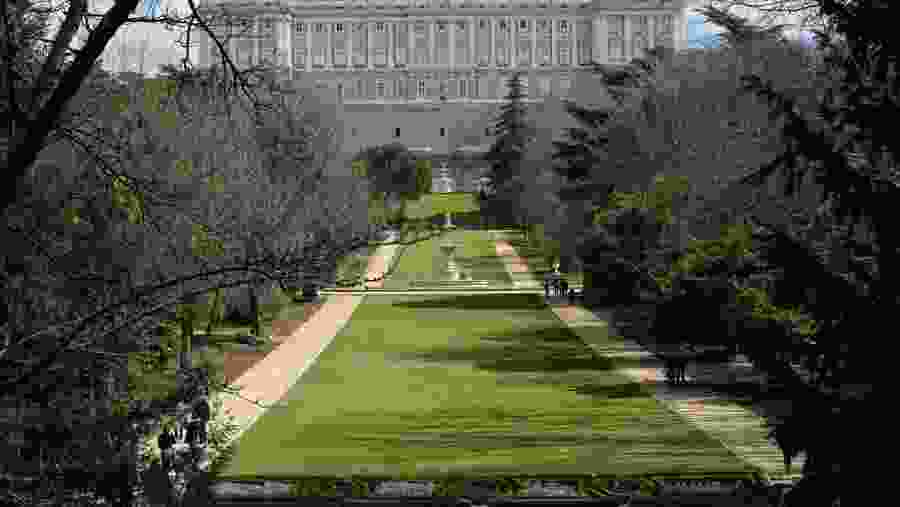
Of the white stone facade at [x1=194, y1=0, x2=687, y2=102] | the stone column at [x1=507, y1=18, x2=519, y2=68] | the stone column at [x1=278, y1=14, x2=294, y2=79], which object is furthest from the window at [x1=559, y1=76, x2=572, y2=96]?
the stone column at [x1=278, y1=14, x2=294, y2=79]

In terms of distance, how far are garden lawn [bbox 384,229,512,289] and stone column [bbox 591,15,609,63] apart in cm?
5984

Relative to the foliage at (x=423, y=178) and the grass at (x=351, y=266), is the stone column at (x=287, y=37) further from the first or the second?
the grass at (x=351, y=266)

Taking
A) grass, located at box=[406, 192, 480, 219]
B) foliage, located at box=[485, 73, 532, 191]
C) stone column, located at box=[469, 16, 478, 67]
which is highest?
stone column, located at box=[469, 16, 478, 67]

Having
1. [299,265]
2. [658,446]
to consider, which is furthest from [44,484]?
[658,446]

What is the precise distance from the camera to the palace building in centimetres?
14388

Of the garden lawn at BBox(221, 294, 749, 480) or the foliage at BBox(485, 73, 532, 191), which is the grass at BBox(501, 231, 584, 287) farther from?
the garden lawn at BBox(221, 294, 749, 480)

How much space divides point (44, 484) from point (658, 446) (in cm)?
1544

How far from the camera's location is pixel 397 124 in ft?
477

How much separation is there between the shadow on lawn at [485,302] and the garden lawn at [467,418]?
9.73m

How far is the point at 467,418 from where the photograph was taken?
938 inches

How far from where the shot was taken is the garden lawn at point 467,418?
61.9 ft

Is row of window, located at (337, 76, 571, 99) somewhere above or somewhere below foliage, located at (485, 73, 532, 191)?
above

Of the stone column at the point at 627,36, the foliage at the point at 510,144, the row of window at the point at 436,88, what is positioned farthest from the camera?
the row of window at the point at 436,88

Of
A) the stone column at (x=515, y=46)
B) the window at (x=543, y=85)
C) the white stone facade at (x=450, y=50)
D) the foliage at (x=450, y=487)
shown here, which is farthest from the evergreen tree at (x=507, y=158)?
the foliage at (x=450, y=487)
